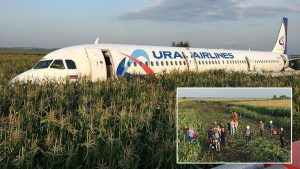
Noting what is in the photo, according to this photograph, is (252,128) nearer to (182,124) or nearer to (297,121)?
(182,124)

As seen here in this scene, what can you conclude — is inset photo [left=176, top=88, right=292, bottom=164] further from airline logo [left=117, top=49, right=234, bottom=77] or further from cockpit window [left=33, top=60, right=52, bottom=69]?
airline logo [left=117, top=49, right=234, bottom=77]

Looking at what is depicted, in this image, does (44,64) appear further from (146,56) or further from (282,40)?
(282,40)

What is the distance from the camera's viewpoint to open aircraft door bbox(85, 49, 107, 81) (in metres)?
19.5

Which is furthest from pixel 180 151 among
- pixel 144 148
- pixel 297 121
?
pixel 297 121

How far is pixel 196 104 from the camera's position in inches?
104

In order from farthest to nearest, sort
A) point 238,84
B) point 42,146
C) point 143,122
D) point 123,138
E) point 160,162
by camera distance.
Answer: point 238,84 < point 143,122 < point 123,138 < point 42,146 < point 160,162

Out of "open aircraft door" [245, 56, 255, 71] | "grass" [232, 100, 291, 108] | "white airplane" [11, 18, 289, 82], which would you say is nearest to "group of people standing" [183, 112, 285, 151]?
"grass" [232, 100, 291, 108]

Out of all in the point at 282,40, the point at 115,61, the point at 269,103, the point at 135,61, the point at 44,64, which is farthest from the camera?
the point at 282,40

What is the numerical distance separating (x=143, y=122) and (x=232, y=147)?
208 inches

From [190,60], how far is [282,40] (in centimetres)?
2789

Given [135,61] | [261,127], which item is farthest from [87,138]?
[135,61]

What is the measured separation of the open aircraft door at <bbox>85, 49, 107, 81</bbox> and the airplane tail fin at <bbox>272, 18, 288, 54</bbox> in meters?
33.6

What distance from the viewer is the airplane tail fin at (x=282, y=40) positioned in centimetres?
4888

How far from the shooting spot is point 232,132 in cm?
279
